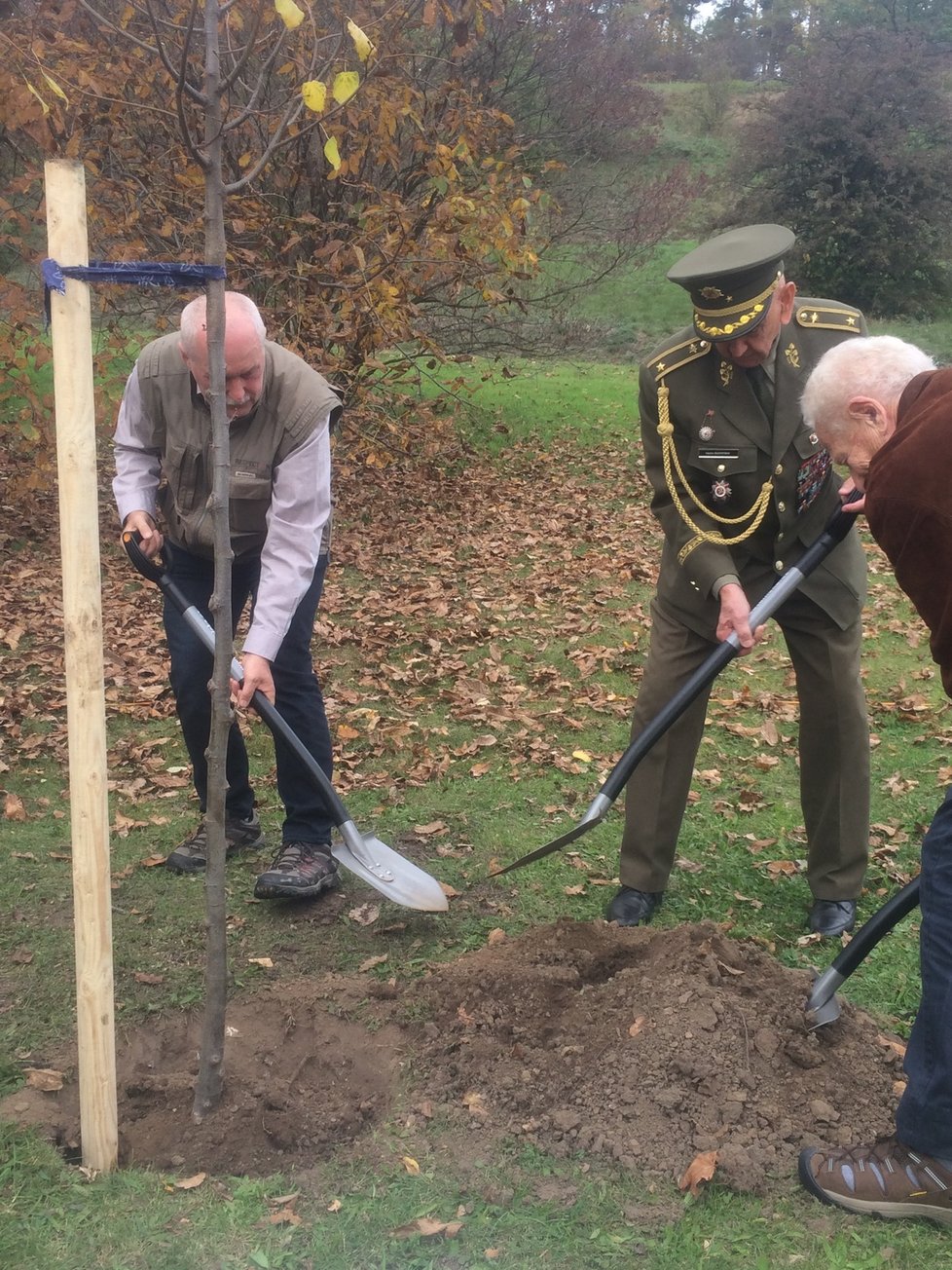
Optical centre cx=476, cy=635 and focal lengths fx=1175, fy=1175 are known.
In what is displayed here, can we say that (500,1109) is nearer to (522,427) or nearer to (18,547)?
(18,547)

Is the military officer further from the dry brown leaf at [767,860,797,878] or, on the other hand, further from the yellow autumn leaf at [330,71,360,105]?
the yellow autumn leaf at [330,71,360,105]

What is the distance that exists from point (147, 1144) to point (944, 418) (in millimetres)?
2519

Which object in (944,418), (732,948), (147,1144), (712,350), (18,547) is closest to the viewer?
(944,418)

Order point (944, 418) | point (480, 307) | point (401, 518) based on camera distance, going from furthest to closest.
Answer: point (480, 307) < point (401, 518) < point (944, 418)

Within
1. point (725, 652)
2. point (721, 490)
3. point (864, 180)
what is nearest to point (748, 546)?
point (721, 490)

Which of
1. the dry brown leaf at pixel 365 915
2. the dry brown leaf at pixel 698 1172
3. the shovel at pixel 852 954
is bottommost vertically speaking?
the dry brown leaf at pixel 365 915

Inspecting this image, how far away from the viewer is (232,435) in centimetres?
379

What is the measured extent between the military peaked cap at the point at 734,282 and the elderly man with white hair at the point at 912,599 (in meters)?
0.81

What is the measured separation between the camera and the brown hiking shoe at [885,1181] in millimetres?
2668

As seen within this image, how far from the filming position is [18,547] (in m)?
9.99

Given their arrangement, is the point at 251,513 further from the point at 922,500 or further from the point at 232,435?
the point at 922,500

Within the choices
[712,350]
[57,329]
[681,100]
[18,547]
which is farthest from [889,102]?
[57,329]

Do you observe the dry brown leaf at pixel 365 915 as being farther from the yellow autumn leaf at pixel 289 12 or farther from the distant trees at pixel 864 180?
the distant trees at pixel 864 180

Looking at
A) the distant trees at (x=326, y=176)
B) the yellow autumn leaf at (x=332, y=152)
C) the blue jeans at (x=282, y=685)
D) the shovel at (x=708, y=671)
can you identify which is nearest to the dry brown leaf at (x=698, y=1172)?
the shovel at (x=708, y=671)
